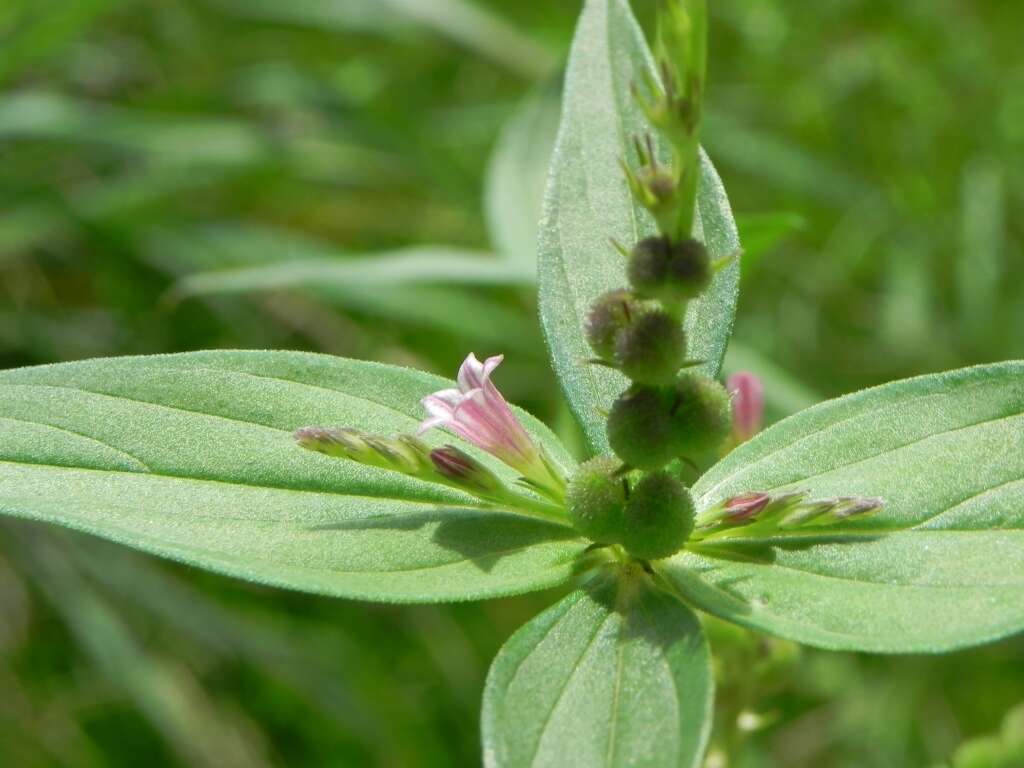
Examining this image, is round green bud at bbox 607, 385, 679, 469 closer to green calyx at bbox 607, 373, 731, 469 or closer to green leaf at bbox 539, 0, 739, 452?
green calyx at bbox 607, 373, 731, 469

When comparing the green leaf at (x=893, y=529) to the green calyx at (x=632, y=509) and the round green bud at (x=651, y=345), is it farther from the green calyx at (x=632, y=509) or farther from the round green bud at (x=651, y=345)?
the round green bud at (x=651, y=345)

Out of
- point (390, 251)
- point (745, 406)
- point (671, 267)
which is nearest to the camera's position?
point (671, 267)

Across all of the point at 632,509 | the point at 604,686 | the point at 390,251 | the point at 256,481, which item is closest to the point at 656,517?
the point at 632,509

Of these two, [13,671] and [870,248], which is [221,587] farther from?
[870,248]

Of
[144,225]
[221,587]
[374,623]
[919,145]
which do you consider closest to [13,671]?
[221,587]

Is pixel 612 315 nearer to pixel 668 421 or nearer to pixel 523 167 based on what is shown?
pixel 668 421

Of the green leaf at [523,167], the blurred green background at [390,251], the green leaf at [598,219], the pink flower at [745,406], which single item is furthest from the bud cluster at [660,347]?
the green leaf at [523,167]
